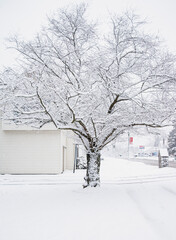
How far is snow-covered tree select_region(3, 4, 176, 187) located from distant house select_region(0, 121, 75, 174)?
9.90 m

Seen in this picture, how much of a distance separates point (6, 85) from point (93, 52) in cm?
352

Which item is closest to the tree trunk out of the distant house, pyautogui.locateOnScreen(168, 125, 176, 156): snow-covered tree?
the distant house

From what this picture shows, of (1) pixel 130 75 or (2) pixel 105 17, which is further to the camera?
(1) pixel 130 75

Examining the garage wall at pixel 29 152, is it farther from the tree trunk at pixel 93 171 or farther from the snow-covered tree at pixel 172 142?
the snow-covered tree at pixel 172 142

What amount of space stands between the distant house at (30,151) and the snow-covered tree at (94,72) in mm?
9895

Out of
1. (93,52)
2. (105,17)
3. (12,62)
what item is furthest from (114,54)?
(12,62)

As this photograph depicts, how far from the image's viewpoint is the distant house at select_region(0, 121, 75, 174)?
1836 centimetres

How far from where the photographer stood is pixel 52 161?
18422 mm

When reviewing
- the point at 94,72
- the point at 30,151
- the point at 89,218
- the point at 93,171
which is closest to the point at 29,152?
the point at 30,151

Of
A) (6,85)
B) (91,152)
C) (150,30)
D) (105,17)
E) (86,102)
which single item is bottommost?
(91,152)

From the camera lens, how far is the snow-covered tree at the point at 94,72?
756 cm

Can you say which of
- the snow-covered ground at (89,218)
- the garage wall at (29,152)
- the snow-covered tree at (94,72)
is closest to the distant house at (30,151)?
the garage wall at (29,152)

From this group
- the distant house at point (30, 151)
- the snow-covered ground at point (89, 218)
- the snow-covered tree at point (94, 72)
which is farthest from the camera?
the distant house at point (30, 151)

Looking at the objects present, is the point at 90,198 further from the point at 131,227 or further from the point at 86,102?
the point at 86,102
